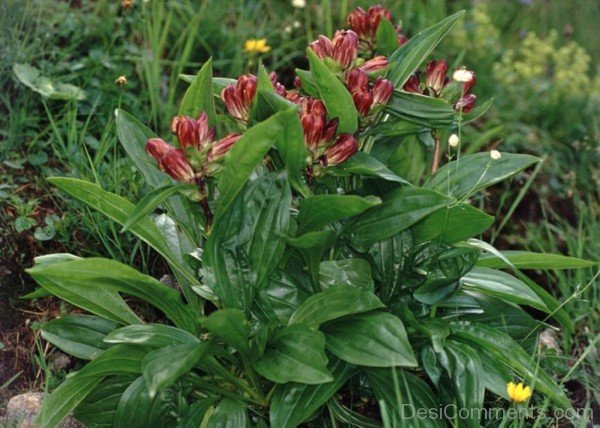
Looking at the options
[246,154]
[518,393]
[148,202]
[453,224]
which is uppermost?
[246,154]

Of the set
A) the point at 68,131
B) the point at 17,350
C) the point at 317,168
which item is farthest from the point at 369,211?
the point at 68,131

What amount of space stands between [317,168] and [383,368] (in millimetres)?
539

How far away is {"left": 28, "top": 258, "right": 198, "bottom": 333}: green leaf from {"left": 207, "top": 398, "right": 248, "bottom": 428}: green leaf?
0.21 meters

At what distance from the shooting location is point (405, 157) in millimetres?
2818

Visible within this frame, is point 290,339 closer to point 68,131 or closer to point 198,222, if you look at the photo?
point 198,222

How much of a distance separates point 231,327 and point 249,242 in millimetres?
272

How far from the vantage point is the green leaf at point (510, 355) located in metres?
2.24

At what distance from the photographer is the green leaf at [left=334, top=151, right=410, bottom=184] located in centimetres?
217

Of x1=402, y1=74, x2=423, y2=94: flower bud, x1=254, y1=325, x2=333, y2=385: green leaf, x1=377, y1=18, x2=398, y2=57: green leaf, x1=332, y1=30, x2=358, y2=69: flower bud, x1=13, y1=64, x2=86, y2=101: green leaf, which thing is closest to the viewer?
x1=254, y1=325, x2=333, y2=385: green leaf

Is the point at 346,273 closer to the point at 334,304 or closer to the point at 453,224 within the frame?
the point at 334,304

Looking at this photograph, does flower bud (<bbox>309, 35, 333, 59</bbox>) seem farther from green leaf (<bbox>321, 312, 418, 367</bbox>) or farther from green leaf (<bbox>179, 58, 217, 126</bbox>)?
green leaf (<bbox>321, 312, 418, 367</bbox>)

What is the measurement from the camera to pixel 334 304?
2.09 m

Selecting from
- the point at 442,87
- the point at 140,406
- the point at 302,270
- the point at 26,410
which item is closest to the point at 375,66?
the point at 442,87

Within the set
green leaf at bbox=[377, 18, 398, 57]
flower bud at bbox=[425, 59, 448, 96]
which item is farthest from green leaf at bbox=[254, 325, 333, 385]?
green leaf at bbox=[377, 18, 398, 57]
